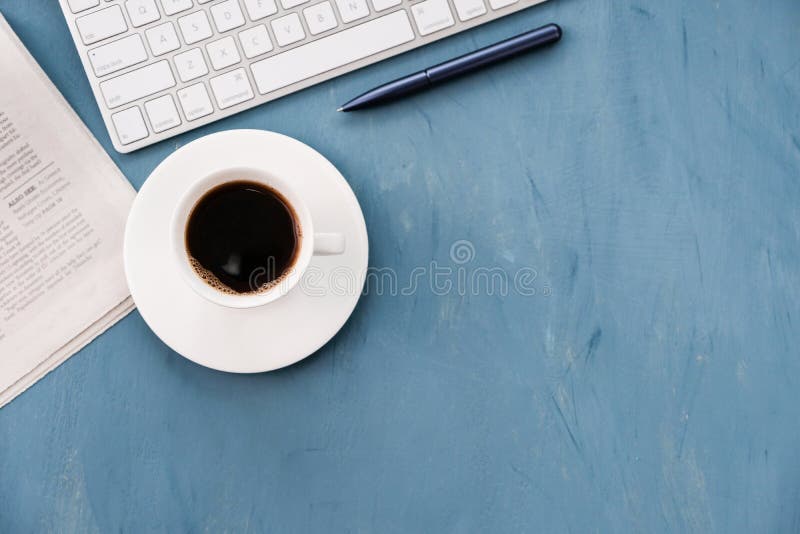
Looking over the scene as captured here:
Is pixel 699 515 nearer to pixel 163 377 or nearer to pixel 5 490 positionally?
pixel 163 377

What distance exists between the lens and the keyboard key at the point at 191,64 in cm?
59

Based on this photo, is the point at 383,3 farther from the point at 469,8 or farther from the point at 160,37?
the point at 160,37

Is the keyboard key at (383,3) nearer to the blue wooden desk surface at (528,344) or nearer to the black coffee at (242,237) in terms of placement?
the blue wooden desk surface at (528,344)

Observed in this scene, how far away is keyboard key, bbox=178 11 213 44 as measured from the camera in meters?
0.59

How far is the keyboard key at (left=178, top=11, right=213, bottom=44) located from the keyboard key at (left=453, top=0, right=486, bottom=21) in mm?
215

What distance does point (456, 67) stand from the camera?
0.61 metres

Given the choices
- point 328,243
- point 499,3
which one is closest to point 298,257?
point 328,243

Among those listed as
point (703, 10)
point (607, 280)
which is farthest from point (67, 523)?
point (703, 10)

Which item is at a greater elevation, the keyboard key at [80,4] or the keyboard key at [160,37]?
the keyboard key at [80,4]

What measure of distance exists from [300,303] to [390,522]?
224mm


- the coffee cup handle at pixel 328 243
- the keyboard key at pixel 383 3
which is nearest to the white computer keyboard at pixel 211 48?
the keyboard key at pixel 383 3

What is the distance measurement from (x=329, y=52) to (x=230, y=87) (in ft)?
0.30

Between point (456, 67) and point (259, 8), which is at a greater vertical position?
point (259, 8)

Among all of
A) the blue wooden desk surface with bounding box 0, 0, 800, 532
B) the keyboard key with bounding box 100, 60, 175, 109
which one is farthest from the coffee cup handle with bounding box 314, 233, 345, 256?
the keyboard key with bounding box 100, 60, 175, 109
